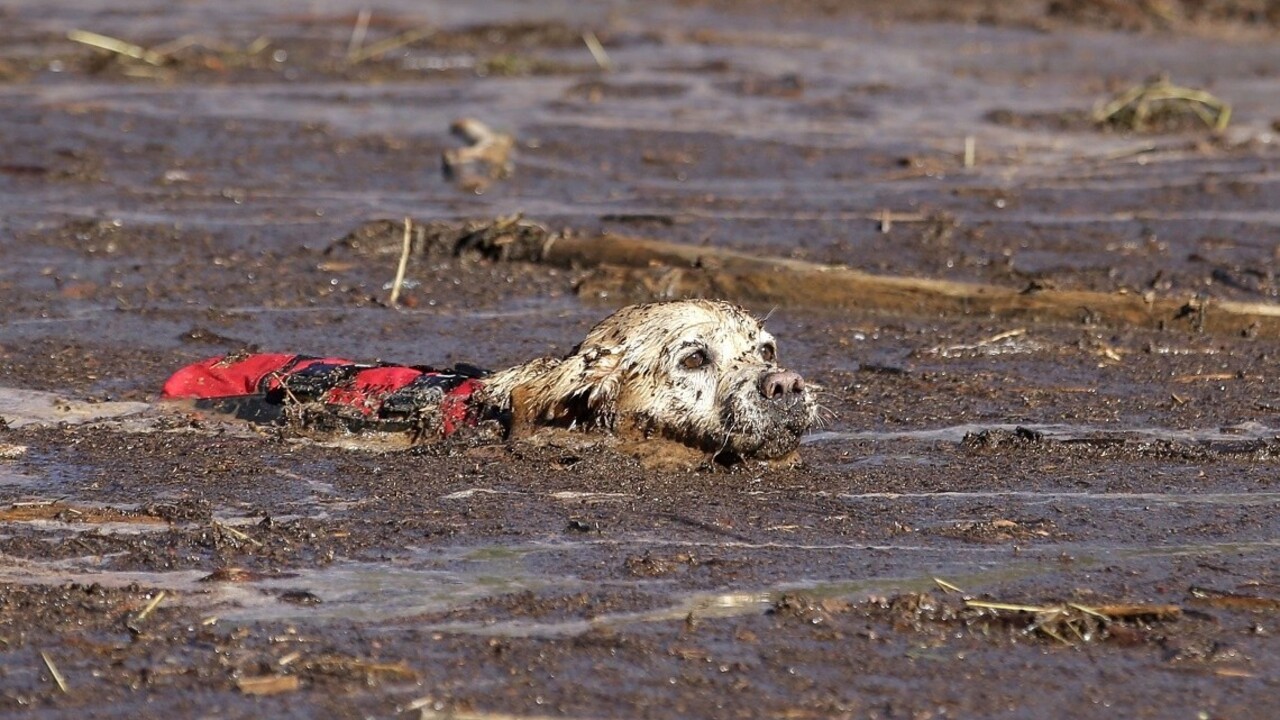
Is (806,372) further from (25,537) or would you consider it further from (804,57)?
(804,57)

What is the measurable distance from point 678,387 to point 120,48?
12337 millimetres

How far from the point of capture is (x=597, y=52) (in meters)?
19.5

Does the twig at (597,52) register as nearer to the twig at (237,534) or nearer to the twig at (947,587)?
the twig at (237,534)

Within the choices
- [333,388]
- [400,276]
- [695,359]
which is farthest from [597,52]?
[695,359]

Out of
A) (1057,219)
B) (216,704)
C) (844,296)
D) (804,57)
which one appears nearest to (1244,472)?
(844,296)

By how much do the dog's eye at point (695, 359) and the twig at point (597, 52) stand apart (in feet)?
38.1

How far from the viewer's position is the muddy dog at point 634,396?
764cm

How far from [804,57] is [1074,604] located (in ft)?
47.8

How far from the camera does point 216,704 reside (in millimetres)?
5199

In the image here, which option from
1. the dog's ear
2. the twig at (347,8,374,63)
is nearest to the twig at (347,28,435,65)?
the twig at (347,8,374,63)

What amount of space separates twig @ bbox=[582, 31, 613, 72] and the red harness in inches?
433

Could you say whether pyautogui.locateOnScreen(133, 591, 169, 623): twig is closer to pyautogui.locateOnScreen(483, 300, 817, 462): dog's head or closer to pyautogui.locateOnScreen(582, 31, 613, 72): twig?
pyautogui.locateOnScreen(483, 300, 817, 462): dog's head

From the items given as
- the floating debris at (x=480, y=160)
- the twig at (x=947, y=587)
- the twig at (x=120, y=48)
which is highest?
the twig at (x=120, y=48)

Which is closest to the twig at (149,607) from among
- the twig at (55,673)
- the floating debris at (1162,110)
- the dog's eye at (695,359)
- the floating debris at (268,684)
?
the twig at (55,673)
